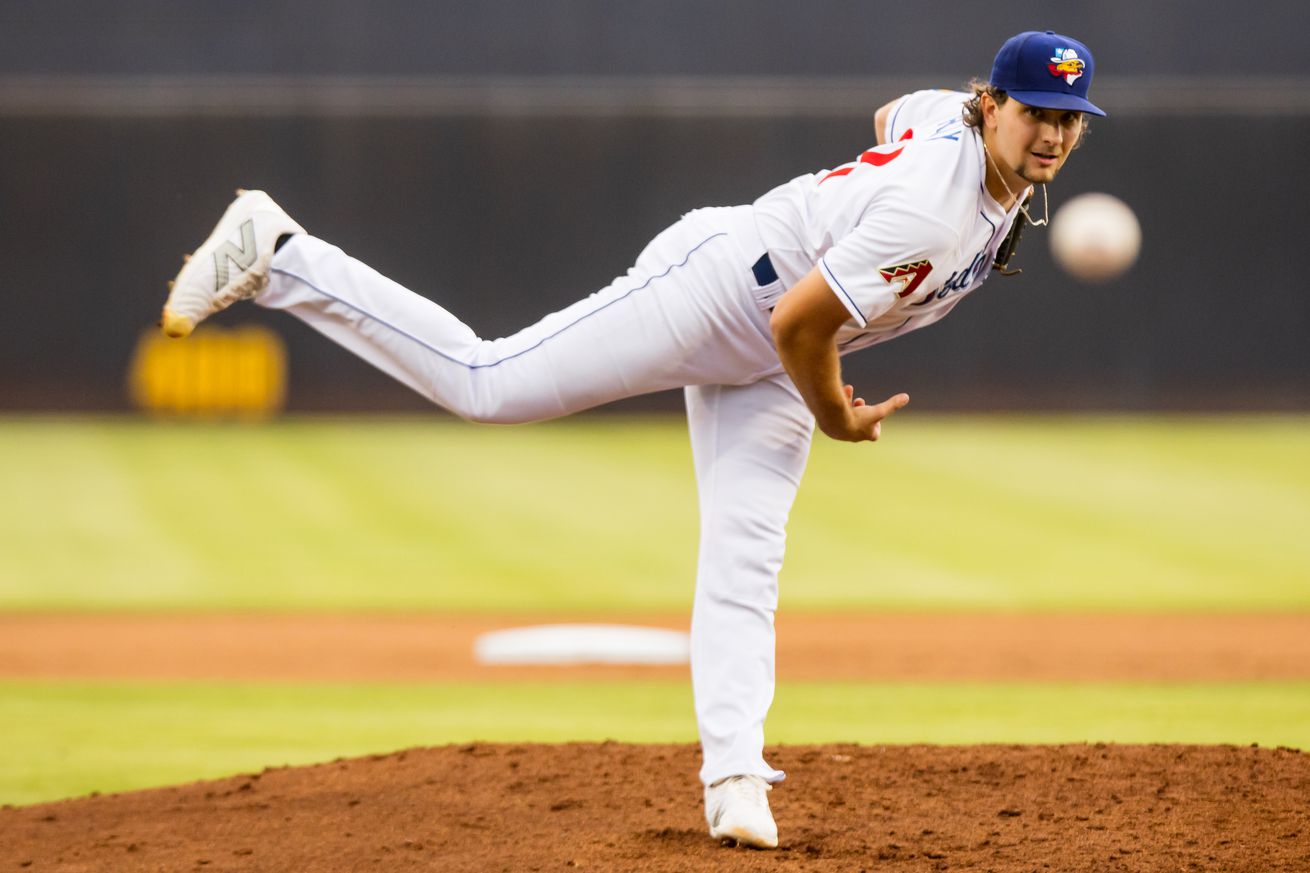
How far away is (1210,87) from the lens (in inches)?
696

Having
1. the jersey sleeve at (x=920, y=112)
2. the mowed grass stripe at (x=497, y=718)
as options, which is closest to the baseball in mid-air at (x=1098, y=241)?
the mowed grass stripe at (x=497, y=718)

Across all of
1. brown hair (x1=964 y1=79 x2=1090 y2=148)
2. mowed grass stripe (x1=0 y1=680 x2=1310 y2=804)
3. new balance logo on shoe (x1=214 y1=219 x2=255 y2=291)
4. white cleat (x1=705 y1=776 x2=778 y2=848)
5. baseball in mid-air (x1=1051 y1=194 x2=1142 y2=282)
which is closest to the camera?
brown hair (x1=964 y1=79 x2=1090 y2=148)

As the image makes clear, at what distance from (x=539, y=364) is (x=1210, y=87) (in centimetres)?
1541

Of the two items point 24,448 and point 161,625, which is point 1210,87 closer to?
point 24,448

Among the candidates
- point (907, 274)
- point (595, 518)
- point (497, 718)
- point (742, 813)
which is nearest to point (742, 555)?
point (742, 813)

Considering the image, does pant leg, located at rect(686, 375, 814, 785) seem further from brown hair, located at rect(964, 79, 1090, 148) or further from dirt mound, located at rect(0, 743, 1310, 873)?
brown hair, located at rect(964, 79, 1090, 148)

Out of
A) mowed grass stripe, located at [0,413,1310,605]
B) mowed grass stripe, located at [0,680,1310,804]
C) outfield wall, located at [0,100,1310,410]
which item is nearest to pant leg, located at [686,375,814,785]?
mowed grass stripe, located at [0,680,1310,804]

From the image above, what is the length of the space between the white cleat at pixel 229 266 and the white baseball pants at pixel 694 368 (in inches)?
2.0

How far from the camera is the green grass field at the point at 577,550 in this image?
20.3 feet

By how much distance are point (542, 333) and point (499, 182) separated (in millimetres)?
13680

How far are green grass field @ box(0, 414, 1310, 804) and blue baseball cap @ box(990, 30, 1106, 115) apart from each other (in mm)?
2894

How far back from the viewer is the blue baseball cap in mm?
3566

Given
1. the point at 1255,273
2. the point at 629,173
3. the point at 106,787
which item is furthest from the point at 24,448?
the point at 1255,273

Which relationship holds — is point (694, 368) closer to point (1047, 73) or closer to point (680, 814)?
point (1047, 73)
